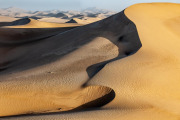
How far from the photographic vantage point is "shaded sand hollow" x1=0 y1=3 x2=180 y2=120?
5.41ft

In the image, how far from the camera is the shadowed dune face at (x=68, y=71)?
178 centimetres

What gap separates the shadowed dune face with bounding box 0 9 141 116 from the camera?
5.85 feet

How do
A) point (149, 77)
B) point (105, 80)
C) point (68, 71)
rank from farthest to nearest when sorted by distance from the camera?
1. point (68, 71)
2. point (149, 77)
3. point (105, 80)

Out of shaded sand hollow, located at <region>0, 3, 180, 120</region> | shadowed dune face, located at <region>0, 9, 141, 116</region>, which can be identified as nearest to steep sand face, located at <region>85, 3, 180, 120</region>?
shaded sand hollow, located at <region>0, 3, 180, 120</region>

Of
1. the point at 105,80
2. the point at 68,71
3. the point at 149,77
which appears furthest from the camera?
the point at 68,71

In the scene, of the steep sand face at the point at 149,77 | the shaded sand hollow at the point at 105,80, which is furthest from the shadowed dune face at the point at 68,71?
the steep sand face at the point at 149,77

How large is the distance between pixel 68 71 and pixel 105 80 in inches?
20.0

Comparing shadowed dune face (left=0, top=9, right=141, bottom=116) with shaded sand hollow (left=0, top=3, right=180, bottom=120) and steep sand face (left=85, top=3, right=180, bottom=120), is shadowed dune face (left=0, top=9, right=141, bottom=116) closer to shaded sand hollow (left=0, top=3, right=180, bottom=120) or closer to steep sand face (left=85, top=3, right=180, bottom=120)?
shaded sand hollow (left=0, top=3, right=180, bottom=120)

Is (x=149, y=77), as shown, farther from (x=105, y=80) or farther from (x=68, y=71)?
(x=68, y=71)

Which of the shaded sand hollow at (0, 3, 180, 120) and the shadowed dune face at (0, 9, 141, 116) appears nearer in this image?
the shaded sand hollow at (0, 3, 180, 120)

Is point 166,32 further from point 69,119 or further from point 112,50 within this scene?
point 69,119

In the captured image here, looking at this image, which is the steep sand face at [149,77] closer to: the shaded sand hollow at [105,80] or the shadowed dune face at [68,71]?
the shaded sand hollow at [105,80]

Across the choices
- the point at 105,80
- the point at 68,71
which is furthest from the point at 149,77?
the point at 68,71

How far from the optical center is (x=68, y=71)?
2.22 metres
